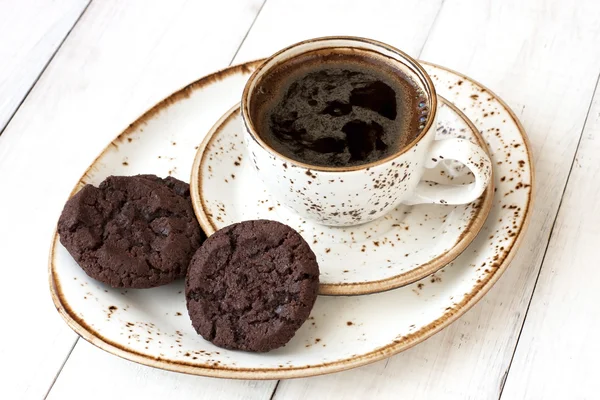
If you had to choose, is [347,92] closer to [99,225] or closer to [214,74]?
[214,74]

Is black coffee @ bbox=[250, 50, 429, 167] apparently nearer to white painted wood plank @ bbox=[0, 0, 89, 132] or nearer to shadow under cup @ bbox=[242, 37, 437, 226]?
shadow under cup @ bbox=[242, 37, 437, 226]

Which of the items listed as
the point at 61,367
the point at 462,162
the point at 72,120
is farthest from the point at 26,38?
the point at 462,162

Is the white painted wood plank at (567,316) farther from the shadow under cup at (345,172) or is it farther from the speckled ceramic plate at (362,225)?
the shadow under cup at (345,172)

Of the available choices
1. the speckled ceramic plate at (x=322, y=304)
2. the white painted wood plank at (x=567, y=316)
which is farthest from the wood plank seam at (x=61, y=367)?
the white painted wood plank at (x=567, y=316)

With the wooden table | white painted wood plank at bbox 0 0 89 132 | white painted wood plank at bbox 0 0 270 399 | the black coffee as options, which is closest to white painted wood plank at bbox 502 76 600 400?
the wooden table

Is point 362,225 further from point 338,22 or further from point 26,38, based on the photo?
point 26,38
